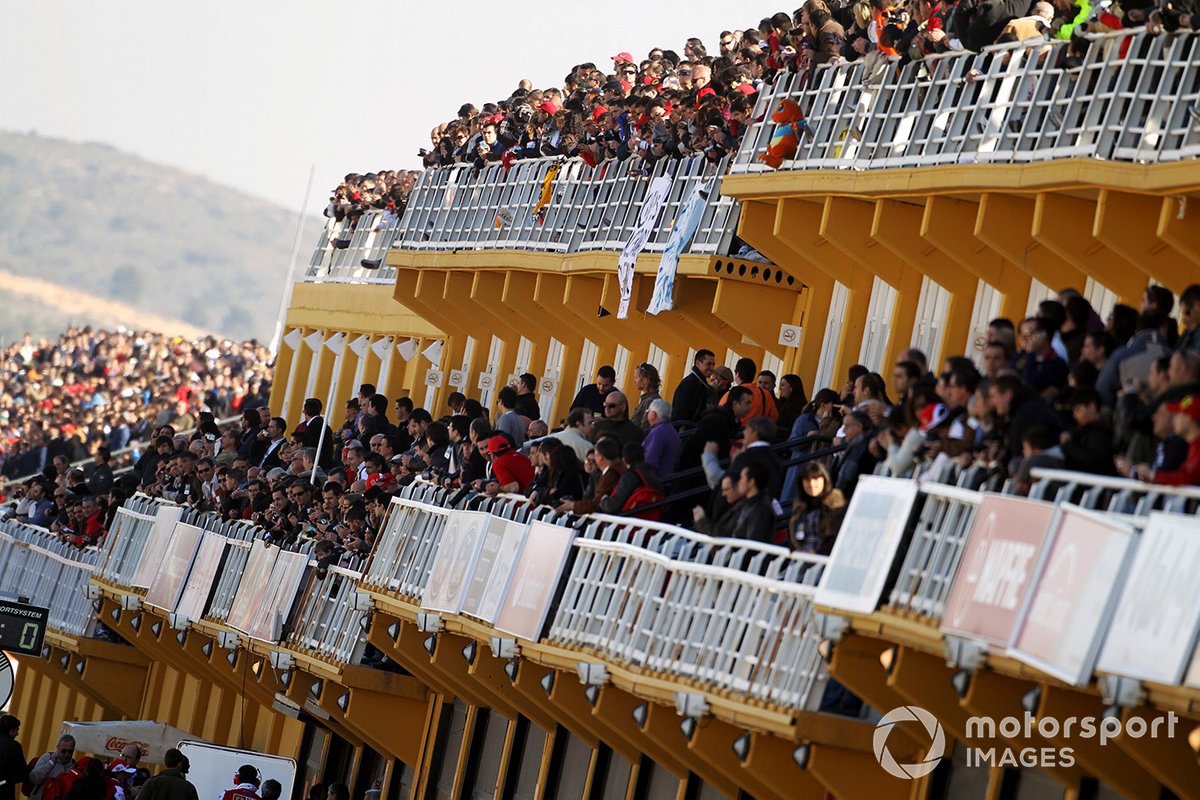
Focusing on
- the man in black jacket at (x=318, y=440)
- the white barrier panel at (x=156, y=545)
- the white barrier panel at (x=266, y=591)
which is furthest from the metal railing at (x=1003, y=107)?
the white barrier panel at (x=156, y=545)

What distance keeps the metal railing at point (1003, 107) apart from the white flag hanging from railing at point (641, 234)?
260 cm

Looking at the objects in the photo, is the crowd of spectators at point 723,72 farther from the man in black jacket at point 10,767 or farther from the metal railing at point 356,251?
the man in black jacket at point 10,767

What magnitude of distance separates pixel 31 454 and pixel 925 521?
43.0 metres

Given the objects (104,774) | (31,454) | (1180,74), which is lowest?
(104,774)

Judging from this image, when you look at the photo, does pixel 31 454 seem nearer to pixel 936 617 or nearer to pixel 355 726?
pixel 355 726

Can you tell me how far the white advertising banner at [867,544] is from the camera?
13.4 meters

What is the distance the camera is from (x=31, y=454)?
5331 centimetres

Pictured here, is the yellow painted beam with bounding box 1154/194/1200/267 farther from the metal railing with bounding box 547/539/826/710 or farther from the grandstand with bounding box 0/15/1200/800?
the metal railing with bounding box 547/539/826/710

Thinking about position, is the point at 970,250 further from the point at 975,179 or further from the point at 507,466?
the point at 507,466

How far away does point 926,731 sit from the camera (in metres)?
15.3

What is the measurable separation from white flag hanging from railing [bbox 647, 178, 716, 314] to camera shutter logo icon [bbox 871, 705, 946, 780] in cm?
916

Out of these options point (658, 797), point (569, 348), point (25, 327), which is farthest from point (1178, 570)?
point (25, 327)

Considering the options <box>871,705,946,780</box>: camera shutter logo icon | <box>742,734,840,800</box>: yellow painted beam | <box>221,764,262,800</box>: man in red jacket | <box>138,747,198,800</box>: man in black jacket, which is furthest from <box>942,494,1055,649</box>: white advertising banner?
<box>221,764,262,800</box>: man in red jacket

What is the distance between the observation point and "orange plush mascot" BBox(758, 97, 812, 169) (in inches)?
854
